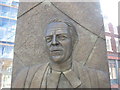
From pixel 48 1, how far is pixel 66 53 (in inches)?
25.2

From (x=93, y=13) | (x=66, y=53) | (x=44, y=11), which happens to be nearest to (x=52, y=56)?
(x=66, y=53)

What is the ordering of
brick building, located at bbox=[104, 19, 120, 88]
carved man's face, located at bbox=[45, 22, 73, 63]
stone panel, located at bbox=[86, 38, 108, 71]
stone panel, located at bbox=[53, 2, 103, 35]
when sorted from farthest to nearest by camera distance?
brick building, located at bbox=[104, 19, 120, 88] → stone panel, located at bbox=[53, 2, 103, 35] → stone panel, located at bbox=[86, 38, 108, 71] → carved man's face, located at bbox=[45, 22, 73, 63]

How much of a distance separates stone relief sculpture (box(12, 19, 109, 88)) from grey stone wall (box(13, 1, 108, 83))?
3.4 inches

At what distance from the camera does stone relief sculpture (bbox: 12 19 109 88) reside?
92cm

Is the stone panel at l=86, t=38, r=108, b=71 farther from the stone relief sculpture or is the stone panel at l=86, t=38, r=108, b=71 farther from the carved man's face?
the carved man's face

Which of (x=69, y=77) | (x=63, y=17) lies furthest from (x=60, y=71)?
(x=63, y=17)

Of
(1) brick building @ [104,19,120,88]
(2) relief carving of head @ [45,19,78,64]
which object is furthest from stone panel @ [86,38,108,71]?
(1) brick building @ [104,19,120,88]

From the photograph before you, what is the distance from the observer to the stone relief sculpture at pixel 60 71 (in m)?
0.92

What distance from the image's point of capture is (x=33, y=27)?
3.92ft

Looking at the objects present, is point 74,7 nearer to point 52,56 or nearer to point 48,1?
point 48,1

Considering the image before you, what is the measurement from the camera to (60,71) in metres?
0.97

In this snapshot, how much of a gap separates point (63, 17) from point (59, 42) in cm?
37

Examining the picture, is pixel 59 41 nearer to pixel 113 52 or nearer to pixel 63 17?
pixel 63 17

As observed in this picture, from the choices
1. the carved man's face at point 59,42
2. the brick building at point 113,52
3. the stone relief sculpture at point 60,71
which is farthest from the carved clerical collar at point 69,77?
the brick building at point 113,52
